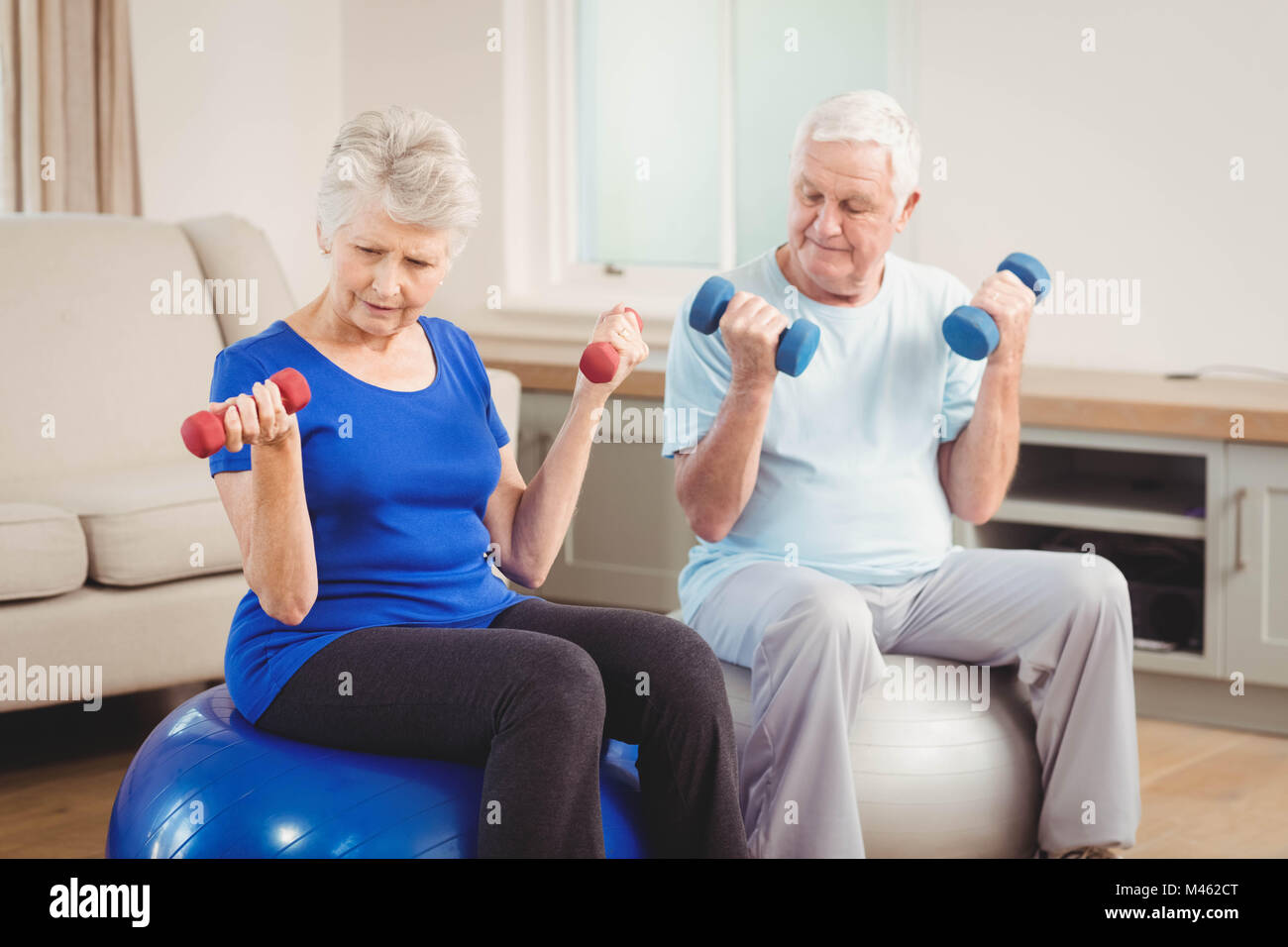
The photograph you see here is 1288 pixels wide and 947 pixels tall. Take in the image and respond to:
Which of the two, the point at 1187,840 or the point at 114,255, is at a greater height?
the point at 114,255

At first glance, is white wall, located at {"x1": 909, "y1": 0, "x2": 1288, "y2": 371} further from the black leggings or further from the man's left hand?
the black leggings

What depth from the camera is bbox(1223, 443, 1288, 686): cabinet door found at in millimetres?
2725

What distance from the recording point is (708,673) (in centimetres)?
154

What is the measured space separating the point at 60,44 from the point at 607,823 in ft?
9.06

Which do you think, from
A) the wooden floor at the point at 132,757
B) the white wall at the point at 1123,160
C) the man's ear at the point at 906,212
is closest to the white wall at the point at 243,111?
the wooden floor at the point at 132,757

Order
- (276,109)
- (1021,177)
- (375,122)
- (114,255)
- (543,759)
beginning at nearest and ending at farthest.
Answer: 1. (543,759)
2. (375,122)
3. (114,255)
4. (1021,177)
5. (276,109)

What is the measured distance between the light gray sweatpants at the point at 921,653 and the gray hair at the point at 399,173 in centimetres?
64

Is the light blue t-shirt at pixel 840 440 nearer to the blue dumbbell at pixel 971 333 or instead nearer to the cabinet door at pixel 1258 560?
the blue dumbbell at pixel 971 333

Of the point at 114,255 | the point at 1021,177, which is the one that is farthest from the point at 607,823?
the point at 1021,177

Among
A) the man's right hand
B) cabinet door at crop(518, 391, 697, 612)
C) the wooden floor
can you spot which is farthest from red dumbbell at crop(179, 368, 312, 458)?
cabinet door at crop(518, 391, 697, 612)

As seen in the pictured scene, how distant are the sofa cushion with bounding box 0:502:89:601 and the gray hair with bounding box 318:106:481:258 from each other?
3.74 ft

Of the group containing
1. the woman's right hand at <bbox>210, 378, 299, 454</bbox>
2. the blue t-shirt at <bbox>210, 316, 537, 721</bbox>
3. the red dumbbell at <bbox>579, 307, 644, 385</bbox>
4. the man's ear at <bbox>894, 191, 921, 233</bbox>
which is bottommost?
the blue t-shirt at <bbox>210, 316, 537, 721</bbox>

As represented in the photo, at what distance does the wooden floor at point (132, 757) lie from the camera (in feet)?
7.45
